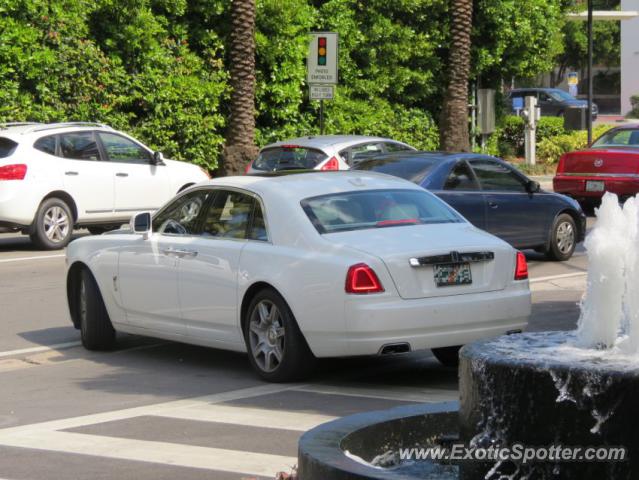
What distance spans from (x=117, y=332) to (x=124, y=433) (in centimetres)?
434

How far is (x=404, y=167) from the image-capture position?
1566cm

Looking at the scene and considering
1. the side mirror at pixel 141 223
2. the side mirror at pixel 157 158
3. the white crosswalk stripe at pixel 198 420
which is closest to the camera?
the white crosswalk stripe at pixel 198 420

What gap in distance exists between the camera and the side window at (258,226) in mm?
9887

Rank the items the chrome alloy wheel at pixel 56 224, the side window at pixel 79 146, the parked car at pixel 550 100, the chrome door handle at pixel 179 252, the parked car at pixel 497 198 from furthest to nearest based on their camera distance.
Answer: the parked car at pixel 550 100, the side window at pixel 79 146, the chrome alloy wheel at pixel 56 224, the parked car at pixel 497 198, the chrome door handle at pixel 179 252

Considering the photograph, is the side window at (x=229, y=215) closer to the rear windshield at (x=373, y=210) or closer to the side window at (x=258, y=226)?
the side window at (x=258, y=226)

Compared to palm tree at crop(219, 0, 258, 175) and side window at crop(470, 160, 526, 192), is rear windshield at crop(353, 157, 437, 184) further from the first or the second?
palm tree at crop(219, 0, 258, 175)

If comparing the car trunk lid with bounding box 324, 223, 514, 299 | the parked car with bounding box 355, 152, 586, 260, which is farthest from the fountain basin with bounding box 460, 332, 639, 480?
→ the parked car with bounding box 355, 152, 586, 260

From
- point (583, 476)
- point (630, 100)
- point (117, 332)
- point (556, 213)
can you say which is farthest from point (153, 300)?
point (630, 100)

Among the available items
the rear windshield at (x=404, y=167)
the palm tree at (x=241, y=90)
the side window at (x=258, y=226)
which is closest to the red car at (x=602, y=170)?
the rear windshield at (x=404, y=167)

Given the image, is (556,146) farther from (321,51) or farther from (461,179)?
(461,179)

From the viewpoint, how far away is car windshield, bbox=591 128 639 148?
2269 cm

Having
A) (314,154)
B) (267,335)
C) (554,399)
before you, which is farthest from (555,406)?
(314,154)

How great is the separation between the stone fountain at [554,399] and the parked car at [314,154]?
13.4m

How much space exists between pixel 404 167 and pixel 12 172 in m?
6.33
